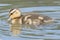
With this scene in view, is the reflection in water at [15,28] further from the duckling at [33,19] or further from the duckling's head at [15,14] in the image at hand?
the duckling's head at [15,14]

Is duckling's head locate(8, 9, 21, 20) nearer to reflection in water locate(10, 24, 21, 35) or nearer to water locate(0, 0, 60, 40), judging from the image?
water locate(0, 0, 60, 40)

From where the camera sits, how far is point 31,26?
7.32 metres

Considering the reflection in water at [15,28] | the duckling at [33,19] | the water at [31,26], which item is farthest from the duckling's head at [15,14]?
the reflection in water at [15,28]

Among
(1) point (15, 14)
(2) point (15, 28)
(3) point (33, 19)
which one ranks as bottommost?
(2) point (15, 28)

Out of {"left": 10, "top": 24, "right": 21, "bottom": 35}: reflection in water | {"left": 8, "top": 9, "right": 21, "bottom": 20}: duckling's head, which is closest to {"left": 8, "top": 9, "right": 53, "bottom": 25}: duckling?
{"left": 8, "top": 9, "right": 21, "bottom": 20}: duckling's head

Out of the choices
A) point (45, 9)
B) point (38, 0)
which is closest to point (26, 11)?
point (45, 9)

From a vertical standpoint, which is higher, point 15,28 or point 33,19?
point 33,19

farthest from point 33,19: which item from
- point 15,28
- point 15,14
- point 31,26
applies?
point 15,14

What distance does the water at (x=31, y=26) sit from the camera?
6.55 m

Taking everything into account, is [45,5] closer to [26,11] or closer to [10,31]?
[26,11]

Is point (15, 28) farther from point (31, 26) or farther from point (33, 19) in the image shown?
point (33, 19)

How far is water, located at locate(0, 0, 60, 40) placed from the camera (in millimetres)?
6551

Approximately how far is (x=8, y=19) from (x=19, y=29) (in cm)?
77

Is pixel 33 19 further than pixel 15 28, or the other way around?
pixel 33 19
